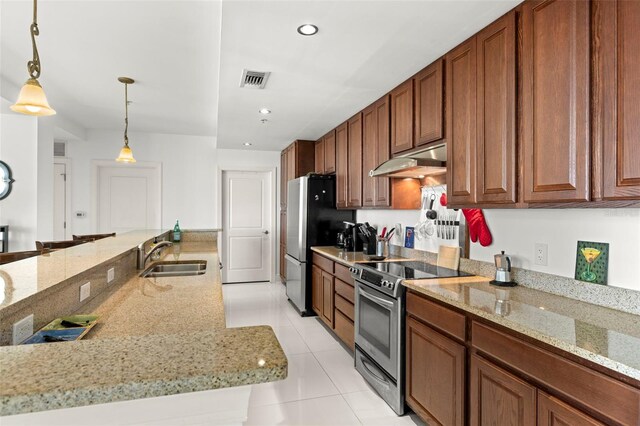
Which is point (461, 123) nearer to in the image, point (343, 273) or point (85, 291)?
point (343, 273)

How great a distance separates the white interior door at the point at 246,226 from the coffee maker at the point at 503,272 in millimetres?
4669

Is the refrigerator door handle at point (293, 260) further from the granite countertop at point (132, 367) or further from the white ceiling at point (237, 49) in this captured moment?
the granite countertop at point (132, 367)

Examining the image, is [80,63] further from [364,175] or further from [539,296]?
[539,296]

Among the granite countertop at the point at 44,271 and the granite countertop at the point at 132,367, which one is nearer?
the granite countertop at the point at 132,367

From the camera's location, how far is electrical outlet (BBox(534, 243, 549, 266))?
6.74 feet

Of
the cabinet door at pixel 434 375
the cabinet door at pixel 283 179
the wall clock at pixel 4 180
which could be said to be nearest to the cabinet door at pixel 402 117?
the cabinet door at pixel 434 375

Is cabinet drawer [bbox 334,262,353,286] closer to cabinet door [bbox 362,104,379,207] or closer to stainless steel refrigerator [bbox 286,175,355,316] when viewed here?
cabinet door [bbox 362,104,379,207]

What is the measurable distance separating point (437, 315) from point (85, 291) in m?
1.71

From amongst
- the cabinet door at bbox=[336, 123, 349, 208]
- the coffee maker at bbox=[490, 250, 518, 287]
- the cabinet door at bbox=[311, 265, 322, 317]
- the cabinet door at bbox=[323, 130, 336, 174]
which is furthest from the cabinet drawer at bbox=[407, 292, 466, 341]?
the cabinet door at bbox=[323, 130, 336, 174]

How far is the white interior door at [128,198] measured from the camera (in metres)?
5.75

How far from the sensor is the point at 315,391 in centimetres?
263

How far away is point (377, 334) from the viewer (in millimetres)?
2598

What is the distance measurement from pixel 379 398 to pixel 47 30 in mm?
3433

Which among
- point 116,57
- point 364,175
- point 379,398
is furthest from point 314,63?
point 379,398
